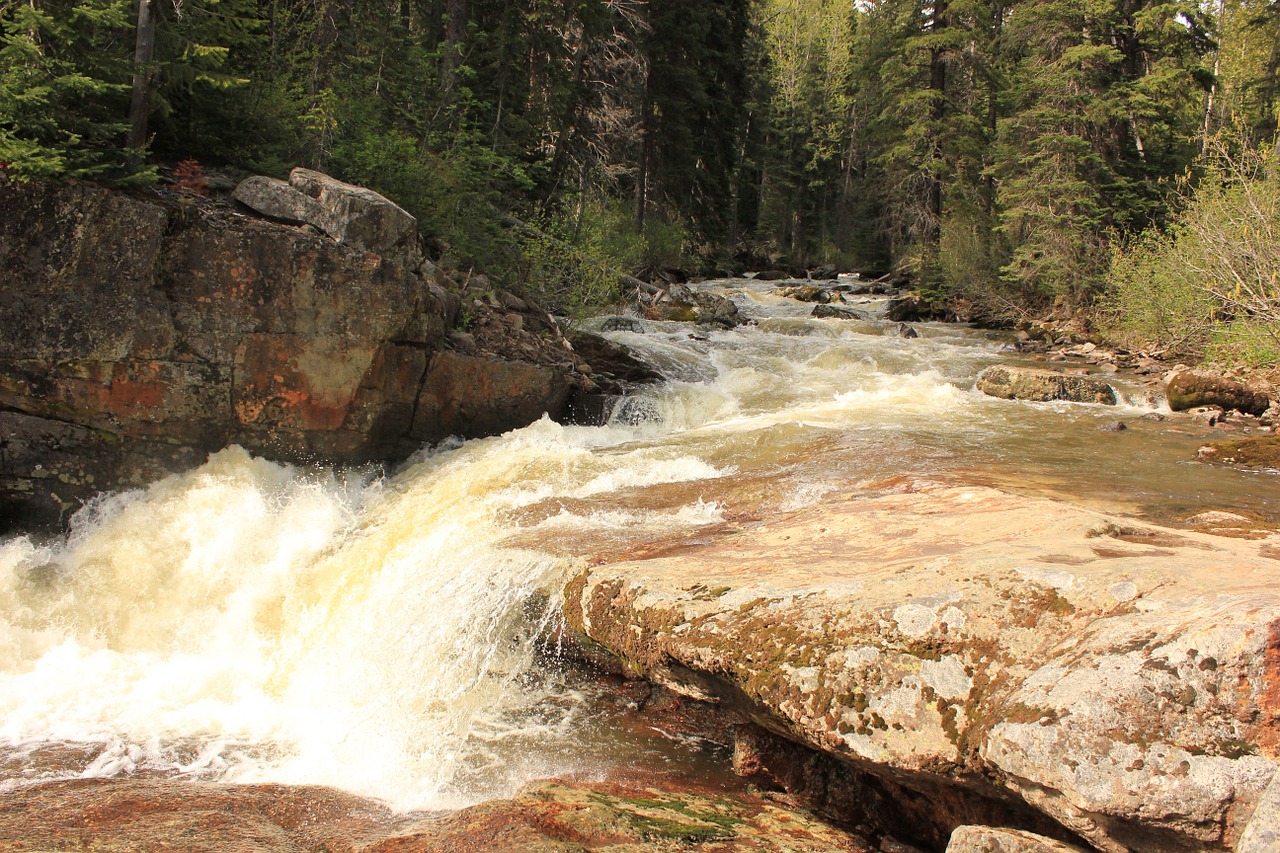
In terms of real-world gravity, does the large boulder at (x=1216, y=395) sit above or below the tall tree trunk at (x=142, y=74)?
below

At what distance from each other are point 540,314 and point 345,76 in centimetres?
587

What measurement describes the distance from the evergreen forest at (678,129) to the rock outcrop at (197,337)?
2.27ft

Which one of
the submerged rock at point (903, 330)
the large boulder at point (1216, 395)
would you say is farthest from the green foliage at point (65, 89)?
the submerged rock at point (903, 330)

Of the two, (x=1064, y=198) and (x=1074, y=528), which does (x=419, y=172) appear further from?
(x=1064, y=198)

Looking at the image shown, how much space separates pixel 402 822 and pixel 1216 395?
43.1 feet

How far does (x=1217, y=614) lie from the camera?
2738mm

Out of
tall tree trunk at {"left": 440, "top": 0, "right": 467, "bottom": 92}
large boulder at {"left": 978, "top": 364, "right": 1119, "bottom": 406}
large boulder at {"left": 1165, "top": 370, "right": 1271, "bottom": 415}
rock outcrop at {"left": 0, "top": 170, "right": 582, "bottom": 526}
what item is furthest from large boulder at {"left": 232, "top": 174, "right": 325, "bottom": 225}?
large boulder at {"left": 1165, "top": 370, "right": 1271, "bottom": 415}

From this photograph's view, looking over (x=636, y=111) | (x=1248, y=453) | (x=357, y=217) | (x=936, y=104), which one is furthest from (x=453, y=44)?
(x=936, y=104)

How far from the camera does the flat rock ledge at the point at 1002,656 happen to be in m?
2.50

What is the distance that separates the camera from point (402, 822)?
3.68m

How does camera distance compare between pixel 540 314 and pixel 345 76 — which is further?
pixel 345 76

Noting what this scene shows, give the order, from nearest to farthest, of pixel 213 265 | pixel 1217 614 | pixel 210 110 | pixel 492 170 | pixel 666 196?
pixel 1217 614 → pixel 213 265 → pixel 210 110 → pixel 492 170 → pixel 666 196

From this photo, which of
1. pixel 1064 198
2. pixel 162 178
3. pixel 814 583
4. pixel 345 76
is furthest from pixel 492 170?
pixel 1064 198

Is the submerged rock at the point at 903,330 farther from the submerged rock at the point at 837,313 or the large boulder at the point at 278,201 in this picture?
the large boulder at the point at 278,201
